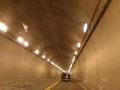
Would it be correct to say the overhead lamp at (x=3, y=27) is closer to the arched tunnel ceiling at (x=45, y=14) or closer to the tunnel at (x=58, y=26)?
the tunnel at (x=58, y=26)

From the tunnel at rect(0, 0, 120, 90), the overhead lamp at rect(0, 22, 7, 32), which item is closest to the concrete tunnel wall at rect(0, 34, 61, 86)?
the tunnel at rect(0, 0, 120, 90)

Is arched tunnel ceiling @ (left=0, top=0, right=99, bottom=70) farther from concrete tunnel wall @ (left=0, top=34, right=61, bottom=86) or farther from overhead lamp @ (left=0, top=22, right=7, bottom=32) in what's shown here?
concrete tunnel wall @ (left=0, top=34, right=61, bottom=86)

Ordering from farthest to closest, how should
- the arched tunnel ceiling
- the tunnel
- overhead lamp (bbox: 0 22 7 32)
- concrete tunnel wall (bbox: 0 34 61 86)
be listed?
concrete tunnel wall (bbox: 0 34 61 86) → overhead lamp (bbox: 0 22 7 32) → the arched tunnel ceiling → the tunnel

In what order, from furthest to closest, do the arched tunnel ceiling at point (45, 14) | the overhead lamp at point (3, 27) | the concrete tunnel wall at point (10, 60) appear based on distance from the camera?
the concrete tunnel wall at point (10, 60)
the overhead lamp at point (3, 27)
the arched tunnel ceiling at point (45, 14)

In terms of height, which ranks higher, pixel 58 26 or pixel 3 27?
pixel 58 26

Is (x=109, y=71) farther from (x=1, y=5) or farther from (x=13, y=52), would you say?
(x=13, y=52)

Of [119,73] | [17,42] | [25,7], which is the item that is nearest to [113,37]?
[119,73]

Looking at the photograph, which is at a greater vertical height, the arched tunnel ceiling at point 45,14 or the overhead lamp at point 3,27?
the arched tunnel ceiling at point 45,14

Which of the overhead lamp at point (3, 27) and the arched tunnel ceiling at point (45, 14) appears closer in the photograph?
the arched tunnel ceiling at point (45, 14)

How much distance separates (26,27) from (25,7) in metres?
4.02

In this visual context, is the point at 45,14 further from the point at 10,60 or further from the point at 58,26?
the point at 10,60

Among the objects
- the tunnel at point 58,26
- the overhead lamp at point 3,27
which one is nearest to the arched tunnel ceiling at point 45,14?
the tunnel at point 58,26

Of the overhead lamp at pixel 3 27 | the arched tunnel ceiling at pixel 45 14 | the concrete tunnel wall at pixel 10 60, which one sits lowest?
the concrete tunnel wall at pixel 10 60

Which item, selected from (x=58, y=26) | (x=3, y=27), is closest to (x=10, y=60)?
(x=3, y=27)
